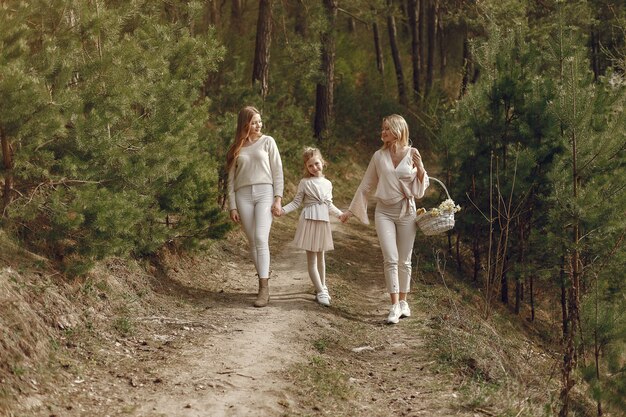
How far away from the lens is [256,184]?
9.45 metres

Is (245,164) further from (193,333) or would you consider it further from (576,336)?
(576,336)

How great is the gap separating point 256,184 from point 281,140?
7218mm

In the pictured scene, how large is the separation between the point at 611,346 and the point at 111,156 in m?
5.51

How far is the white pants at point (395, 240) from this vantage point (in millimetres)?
9289

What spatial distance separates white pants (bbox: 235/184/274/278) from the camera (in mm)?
9422

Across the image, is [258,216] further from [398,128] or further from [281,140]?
[281,140]

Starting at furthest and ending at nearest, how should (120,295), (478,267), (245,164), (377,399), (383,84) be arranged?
(383,84) → (478,267) → (245,164) → (120,295) → (377,399)

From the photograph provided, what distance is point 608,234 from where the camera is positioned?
12.1 m

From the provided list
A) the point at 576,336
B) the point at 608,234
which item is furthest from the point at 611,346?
the point at 608,234

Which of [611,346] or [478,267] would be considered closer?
[611,346]

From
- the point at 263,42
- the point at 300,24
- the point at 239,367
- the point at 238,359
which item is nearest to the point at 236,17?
the point at 300,24

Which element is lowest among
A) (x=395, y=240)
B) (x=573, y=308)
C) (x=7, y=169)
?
(x=573, y=308)

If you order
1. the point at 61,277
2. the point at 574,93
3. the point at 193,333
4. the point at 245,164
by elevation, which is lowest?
the point at 193,333

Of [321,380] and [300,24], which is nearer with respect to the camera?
[321,380]
